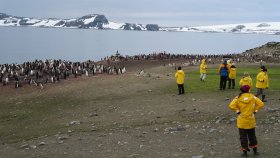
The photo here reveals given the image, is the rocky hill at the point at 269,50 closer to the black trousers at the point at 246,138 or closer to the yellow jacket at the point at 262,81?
the yellow jacket at the point at 262,81

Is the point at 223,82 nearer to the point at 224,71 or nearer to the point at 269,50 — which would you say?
the point at 224,71

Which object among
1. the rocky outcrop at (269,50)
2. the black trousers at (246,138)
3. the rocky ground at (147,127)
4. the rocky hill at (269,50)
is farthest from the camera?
the rocky hill at (269,50)

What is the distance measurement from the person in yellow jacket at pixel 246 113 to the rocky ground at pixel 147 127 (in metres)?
0.63

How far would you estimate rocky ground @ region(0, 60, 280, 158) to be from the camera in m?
15.8

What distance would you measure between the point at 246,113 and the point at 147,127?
22.7ft

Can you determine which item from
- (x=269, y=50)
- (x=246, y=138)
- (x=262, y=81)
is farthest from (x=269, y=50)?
(x=246, y=138)

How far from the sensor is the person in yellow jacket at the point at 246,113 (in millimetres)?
13727

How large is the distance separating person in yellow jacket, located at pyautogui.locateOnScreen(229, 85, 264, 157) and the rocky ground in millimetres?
625

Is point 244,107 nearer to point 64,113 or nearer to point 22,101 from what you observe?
point 64,113

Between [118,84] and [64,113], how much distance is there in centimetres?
940

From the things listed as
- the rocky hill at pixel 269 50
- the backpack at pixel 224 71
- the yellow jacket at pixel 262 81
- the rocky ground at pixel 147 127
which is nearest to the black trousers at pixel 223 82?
the backpack at pixel 224 71

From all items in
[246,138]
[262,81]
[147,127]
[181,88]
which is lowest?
[147,127]

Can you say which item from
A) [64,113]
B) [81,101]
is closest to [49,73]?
[81,101]

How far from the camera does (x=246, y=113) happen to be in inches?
541
